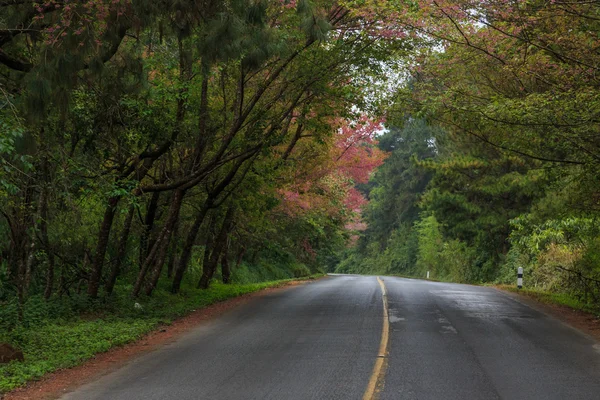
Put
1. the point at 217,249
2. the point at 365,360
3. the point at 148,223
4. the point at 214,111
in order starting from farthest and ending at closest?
the point at 217,249 → the point at 148,223 → the point at 214,111 → the point at 365,360

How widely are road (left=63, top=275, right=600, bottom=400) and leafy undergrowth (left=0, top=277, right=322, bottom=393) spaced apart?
3.36ft

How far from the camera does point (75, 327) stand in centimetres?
1311

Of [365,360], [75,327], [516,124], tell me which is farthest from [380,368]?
[75,327]

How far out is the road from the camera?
8.05 meters

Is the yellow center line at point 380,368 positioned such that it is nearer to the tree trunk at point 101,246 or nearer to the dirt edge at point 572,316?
the dirt edge at point 572,316

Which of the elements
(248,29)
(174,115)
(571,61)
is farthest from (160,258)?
(571,61)

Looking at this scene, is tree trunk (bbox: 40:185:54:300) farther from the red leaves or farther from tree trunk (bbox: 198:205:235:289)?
the red leaves

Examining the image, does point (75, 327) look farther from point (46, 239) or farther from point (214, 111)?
point (214, 111)

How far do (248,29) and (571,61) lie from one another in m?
6.38

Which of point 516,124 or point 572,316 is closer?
point 516,124

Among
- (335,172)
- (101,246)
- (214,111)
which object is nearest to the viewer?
(101,246)

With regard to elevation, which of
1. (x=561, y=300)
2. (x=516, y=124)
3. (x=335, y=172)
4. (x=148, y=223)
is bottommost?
(x=561, y=300)

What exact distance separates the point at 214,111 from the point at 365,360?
9.62 metres

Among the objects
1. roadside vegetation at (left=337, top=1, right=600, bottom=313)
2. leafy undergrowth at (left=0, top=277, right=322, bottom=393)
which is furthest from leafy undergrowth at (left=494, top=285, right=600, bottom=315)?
leafy undergrowth at (left=0, top=277, right=322, bottom=393)
